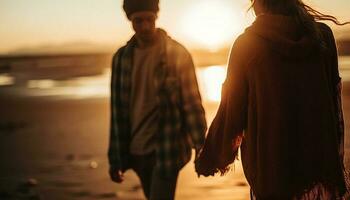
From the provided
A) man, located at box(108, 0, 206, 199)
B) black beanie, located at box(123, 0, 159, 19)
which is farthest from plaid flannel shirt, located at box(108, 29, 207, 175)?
black beanie, located at box(123, 0, 159, 19)

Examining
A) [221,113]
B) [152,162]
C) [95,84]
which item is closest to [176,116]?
[152,162]

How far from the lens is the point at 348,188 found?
3027 mm

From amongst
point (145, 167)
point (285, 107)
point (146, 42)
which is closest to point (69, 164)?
point (145, 167)

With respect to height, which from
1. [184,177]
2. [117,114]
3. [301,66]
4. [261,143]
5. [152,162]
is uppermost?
[301,66]

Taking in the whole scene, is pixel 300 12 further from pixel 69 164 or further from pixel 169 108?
pixel 69 164

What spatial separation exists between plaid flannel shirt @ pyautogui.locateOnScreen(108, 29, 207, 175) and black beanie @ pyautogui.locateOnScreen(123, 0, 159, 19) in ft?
0.54

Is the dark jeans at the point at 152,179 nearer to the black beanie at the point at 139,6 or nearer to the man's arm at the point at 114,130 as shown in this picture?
the man's arm at the point at 114,130

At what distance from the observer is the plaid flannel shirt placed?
4.06 m

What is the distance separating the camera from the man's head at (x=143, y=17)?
412 cm

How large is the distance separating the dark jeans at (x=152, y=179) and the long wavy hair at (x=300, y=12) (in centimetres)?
152

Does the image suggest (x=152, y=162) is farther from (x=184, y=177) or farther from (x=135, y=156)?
(x=184, y=177)

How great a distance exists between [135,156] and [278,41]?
1665mm

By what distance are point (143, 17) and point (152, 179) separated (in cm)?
101

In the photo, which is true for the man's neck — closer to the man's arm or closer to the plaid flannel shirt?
the plaid flannel shirt
